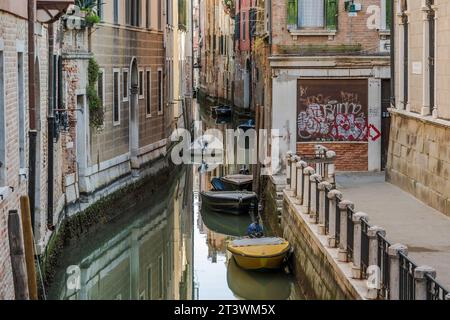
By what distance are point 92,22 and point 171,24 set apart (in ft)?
55.7

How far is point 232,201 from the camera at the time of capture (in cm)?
2539

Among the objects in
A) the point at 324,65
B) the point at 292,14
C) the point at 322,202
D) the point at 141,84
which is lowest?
the point at 322,202

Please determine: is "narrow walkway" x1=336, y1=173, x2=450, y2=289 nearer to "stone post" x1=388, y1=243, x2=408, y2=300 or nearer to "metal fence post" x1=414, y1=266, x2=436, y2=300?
"stone post" x1=388, y1=243, x2=408, y2=300

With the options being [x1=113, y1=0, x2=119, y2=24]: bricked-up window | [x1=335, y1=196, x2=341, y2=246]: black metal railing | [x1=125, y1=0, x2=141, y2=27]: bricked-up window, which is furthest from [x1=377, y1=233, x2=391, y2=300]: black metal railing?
[x1=125, y1=0, x2=141, y2=27]: bricked-up window

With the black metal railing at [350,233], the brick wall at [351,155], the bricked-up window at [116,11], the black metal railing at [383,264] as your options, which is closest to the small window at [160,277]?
the black metal railing at [350,233]

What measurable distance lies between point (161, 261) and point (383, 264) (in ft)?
30.3

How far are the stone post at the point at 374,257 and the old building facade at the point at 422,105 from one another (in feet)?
17.8

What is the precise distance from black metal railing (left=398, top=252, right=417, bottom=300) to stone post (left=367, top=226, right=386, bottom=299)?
93 cm

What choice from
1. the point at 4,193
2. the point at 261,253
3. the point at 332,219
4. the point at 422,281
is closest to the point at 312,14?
the point at 261,253

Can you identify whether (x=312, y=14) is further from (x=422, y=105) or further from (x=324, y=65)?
(x=422, y=105)

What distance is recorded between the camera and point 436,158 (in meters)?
18.4

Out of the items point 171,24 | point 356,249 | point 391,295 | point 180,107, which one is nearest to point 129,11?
point 171,24

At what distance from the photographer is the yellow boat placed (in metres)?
17.8
